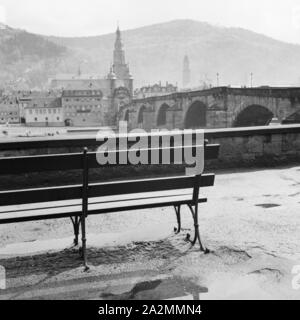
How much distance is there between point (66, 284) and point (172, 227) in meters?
1.66

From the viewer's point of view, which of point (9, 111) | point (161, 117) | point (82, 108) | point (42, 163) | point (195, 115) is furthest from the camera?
point (9, 111)

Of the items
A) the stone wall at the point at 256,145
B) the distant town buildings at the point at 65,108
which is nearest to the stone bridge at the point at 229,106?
the stone wall at the point at 256,145

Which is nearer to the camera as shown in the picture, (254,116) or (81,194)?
(81,194)

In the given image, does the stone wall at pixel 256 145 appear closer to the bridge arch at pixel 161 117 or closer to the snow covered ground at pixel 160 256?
the snow covered ground at pixel 160 256

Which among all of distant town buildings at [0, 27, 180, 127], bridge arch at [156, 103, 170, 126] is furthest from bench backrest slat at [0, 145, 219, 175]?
distant town buildings at [0, 27, 180, 127]

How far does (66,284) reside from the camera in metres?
3.49

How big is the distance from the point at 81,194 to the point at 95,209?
20 cm

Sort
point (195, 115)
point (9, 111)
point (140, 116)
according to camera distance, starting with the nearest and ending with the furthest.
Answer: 1. point (195, 115)
2. point (140, 116)
3. point (9, 111)

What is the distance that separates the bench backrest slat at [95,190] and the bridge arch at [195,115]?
41018 mm

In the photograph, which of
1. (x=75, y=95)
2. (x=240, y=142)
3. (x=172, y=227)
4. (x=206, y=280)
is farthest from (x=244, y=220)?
(x=75, y=95)

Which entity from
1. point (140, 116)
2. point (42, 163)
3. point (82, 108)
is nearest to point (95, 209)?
point (42, 163)

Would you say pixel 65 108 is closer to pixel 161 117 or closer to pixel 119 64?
pixel 119 64

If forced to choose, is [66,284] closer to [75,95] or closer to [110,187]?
[110,187]

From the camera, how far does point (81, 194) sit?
12.9ft
